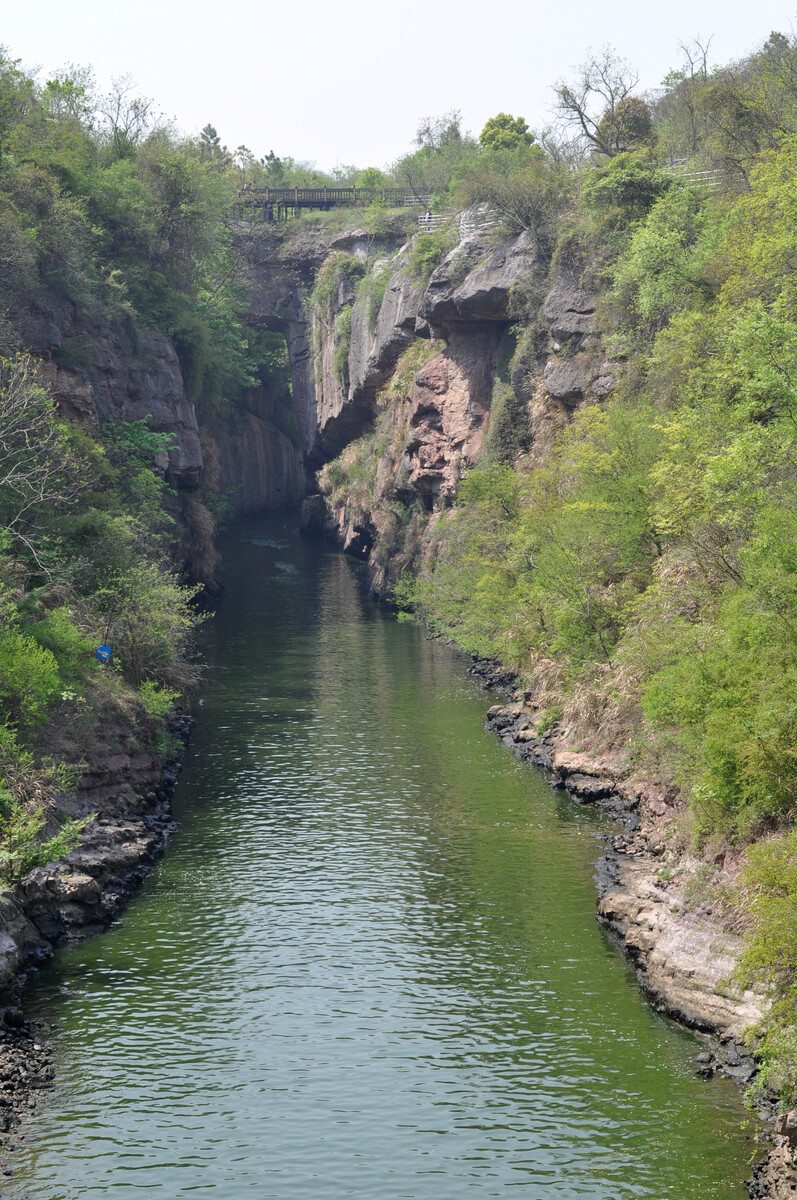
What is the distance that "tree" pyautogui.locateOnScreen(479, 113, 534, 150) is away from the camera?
110 meters

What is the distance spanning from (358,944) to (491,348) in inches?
2204

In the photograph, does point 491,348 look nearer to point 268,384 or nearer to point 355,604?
point 355,604

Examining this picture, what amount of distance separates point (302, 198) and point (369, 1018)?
342 feet

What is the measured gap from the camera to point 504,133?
110312 mm

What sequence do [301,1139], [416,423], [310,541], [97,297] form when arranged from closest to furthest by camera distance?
[301,1139]
[97,297]
[416,423]
[310,541]

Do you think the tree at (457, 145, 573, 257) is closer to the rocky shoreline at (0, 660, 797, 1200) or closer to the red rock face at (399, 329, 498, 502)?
the red rock face at (399, 329, 498, 502)

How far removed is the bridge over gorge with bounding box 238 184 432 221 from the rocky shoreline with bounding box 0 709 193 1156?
84.3 m

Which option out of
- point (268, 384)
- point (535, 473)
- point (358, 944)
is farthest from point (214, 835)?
point (268, 384)

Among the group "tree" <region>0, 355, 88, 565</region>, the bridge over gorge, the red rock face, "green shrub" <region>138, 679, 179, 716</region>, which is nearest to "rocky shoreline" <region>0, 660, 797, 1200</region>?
"green shrub" <region>138, 679, 179, 716</region>

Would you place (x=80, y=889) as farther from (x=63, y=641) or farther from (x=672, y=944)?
(x=672, y=944)

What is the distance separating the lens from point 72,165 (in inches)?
2579

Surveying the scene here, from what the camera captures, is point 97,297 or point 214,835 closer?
point 214,835

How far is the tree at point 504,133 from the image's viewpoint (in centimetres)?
11007

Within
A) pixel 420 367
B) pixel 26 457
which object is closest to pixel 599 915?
pixel 26 457
